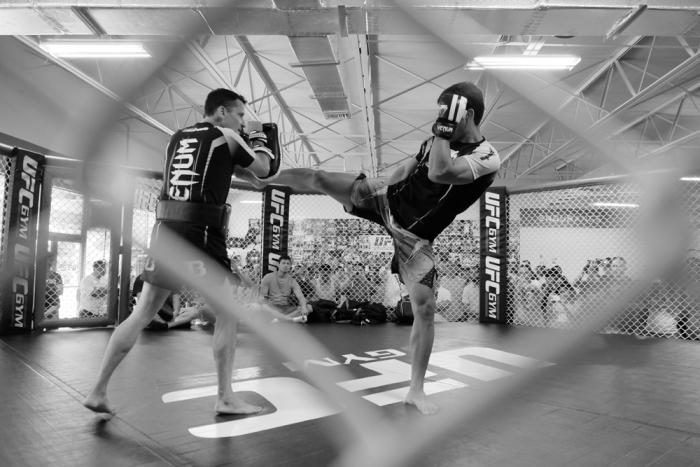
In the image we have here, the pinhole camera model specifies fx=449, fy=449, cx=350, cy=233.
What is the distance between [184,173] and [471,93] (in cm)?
123

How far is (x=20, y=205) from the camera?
12.6ft

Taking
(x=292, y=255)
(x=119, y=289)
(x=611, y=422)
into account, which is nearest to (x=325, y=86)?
(x=292, y=255)

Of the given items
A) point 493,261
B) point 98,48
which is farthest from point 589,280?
point 98,48

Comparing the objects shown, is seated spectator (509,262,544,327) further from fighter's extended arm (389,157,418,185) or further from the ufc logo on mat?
fighter's extended arm (389,157,418,185)

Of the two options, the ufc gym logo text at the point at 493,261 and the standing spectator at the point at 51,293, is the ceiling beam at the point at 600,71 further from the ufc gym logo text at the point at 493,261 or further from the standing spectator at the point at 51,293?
the standing spectator at the point at 51,293

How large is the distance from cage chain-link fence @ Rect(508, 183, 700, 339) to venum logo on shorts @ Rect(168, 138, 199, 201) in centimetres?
386

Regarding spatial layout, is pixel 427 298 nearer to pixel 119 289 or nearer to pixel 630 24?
pixel 119 289

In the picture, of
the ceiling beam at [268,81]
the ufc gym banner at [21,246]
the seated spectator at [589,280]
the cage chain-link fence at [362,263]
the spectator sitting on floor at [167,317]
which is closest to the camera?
the ufc gym banner at [21,246]

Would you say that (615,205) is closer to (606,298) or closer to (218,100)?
(606,298)

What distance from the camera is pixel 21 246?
3.85 metres

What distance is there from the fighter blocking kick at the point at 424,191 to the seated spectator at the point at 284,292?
270 centimetres

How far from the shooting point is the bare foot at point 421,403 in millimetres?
1840

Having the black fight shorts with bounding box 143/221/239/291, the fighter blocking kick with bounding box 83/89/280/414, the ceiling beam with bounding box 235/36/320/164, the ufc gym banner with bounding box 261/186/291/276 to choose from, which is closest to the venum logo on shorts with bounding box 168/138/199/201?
the fighter blocking kick with bounding box 83/89/280/414

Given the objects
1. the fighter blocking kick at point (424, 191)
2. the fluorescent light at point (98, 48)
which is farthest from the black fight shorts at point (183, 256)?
the fluorescent light at point (98, 48)
